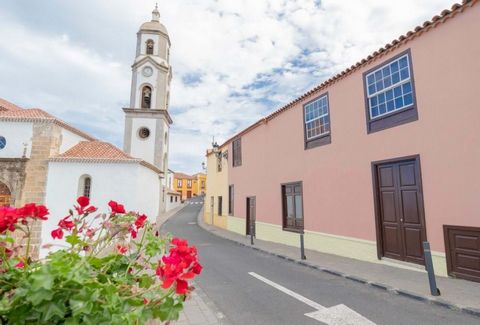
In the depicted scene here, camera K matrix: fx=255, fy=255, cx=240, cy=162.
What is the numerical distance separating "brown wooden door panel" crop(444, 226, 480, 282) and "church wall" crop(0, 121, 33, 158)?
73.9 feet

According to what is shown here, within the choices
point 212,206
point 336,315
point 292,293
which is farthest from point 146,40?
point 336,315

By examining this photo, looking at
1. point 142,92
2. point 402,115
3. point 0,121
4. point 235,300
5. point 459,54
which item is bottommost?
point 235,300

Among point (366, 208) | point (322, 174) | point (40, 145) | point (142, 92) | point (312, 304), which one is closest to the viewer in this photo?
point (312, 304)

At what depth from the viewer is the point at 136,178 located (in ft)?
57.1

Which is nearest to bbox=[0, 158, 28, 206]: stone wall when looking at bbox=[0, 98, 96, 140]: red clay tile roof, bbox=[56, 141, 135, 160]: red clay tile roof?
bbox=[56, 141, 135, 160]: red clay tile roof

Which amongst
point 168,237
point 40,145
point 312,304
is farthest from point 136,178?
point 168,237

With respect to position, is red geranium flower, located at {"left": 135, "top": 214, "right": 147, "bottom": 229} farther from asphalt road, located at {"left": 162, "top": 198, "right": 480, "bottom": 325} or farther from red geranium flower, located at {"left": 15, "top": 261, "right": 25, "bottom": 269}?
asphalt road, located at {"left": 162, "top": 198, "right": 480, "bottom": 325}

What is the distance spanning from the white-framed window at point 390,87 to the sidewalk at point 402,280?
4.56 metres

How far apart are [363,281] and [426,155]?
145 inches

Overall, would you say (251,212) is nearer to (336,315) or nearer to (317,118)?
(317,118)

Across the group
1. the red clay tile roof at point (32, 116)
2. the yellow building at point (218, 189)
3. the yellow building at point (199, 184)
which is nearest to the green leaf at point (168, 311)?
the yellow building at point (218, 189)

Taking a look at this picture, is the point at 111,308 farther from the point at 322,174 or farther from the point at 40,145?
the point at 40,145

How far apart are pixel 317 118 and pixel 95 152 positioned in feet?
51.1

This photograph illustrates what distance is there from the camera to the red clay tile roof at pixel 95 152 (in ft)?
57.3
